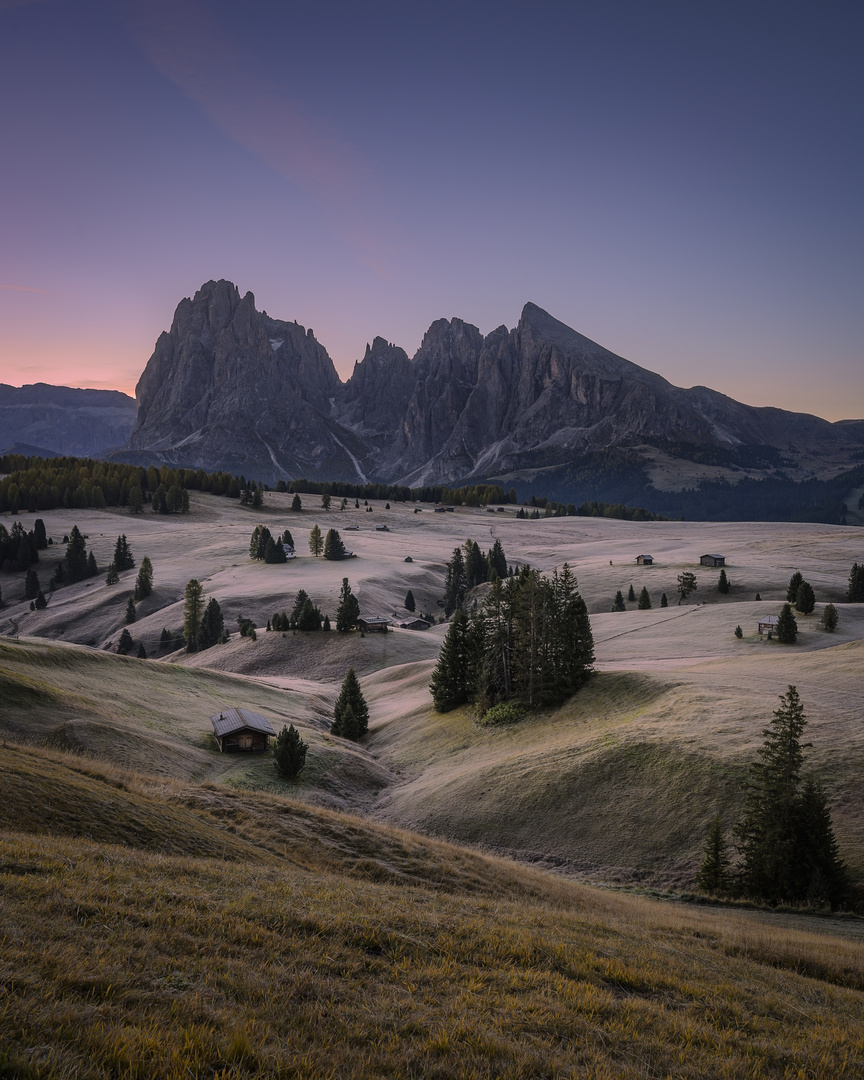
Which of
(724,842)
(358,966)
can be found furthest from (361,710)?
(358,966)

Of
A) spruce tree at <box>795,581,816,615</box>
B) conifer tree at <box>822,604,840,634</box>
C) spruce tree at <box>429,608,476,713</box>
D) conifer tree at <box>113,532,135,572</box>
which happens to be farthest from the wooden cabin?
conifer tree at <box>113,532,135,572</box>

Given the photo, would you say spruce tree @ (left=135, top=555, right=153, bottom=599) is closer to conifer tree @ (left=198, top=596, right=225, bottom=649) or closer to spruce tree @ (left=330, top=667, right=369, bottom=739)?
conifer tree @ (left=198, top=596, right=225, bottom=649)

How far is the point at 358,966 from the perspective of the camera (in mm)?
9859

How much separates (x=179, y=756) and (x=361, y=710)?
2314cm

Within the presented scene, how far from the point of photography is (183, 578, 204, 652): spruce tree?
322 feet

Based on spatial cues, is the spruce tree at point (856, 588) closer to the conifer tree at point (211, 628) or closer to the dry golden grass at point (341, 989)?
the dry golden grass at point (341, 989)

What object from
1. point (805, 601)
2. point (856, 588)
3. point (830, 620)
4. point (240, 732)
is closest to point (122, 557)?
point (240, 732)

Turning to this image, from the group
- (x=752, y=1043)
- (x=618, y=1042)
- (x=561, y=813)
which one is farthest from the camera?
(x=561, y=813)

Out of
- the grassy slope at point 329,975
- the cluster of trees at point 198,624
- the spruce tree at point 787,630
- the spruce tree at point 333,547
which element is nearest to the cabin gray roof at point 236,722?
the grassy slope at point 329,975

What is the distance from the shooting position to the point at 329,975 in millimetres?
9328

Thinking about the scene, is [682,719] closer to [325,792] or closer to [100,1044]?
[325,792]

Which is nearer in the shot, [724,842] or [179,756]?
[724,842]

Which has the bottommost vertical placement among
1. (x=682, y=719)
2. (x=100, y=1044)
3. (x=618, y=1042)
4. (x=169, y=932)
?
(x=682, y=719)

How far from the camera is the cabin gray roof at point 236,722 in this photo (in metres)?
43.8
